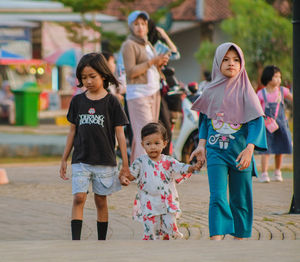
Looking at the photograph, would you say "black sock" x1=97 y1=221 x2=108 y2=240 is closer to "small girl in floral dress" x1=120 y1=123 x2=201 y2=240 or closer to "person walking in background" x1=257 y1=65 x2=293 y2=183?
"small girl in floral dress" x1=120 y1=123 x2=201 y2=240

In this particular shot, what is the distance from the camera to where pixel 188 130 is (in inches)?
479

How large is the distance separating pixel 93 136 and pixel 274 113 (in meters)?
5.19

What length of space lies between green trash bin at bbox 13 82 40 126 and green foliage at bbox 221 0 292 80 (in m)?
7.66

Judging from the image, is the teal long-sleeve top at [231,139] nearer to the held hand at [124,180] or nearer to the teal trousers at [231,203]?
the teal trousers at [231,203]

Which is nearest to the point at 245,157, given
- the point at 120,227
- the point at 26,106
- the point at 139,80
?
the point at 120,227

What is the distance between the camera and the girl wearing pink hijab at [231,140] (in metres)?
6.07

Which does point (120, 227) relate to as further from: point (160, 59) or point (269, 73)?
point (269, 73)

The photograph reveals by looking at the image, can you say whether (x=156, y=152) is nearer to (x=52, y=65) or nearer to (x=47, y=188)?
(x=47, y=188)

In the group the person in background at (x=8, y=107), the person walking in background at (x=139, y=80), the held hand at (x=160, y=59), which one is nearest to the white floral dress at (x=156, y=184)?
the held hand at (x=160, y=59)

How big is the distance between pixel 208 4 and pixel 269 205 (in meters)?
32.9

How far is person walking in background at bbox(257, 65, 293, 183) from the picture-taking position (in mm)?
11070

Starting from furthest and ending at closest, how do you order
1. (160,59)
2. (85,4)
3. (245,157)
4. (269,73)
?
(85,4)
(269,73)
(160,59)
(245,157)

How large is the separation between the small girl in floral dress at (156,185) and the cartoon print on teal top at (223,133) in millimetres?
317

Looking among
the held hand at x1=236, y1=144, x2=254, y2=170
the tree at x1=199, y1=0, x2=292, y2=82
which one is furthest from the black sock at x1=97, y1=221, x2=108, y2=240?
the tree at x1=199, y1=0, x2=292, y2=82
